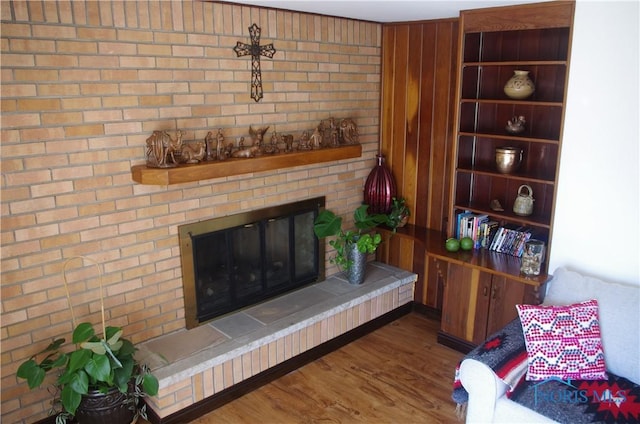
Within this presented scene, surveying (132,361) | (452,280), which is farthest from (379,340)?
(132,361)

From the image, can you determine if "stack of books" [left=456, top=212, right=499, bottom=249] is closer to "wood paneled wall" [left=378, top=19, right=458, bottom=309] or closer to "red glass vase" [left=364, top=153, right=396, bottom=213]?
"wood paneled wall" [left=378, top=19, right=458, bottom=309]

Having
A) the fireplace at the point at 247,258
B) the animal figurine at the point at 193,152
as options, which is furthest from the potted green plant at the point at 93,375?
the animal figurine at the point at 193,152

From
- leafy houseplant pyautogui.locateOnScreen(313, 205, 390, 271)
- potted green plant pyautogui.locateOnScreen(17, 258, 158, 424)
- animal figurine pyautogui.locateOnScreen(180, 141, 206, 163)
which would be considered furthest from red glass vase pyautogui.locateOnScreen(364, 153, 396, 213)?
potted green plant pyautogui.locateOnScreen(17, 258, 158, 424)

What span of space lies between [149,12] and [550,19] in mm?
2162

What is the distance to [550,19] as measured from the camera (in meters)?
2.93

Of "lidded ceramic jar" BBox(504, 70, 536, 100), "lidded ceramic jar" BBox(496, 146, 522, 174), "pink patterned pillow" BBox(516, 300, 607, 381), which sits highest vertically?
"lidded ceramic jar" BBox(504, 70, 536, 100)

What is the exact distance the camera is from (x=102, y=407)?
2.50 metres

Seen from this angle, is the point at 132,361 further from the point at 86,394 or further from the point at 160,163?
the point at 160,163

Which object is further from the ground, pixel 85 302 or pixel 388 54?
pixel 388 54

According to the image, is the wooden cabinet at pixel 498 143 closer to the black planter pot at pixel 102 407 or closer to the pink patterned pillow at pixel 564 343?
the pink patterned pillow at pixel 564 343

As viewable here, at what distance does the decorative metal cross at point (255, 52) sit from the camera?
312 centimetres

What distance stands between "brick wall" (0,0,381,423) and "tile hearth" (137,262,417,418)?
24cm

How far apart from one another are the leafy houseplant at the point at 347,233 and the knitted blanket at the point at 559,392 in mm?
1191

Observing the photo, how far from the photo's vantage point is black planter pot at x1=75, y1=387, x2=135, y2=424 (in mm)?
2479
